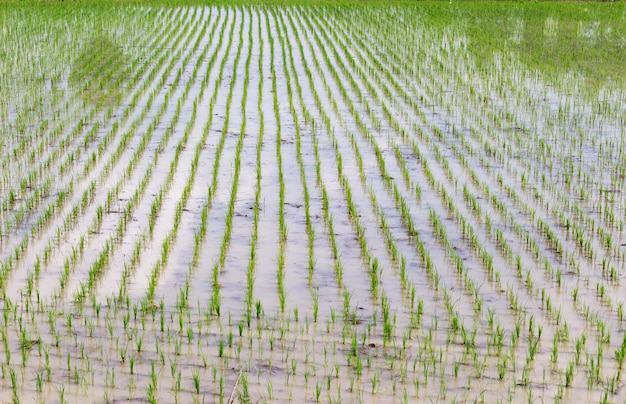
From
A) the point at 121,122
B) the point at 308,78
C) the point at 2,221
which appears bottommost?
the point at 2,221

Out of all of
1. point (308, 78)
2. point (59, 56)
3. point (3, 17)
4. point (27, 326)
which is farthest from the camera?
point (3, 17)

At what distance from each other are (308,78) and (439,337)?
774cm

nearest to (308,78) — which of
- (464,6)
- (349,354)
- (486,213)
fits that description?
(486,213)

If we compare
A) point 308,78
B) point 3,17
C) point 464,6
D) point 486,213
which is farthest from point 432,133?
point 464,6

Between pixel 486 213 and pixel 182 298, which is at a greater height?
pixel 486 213

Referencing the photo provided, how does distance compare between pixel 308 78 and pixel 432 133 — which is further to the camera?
pixel 308 78

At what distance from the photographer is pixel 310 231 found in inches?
227

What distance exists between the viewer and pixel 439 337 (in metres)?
4.27

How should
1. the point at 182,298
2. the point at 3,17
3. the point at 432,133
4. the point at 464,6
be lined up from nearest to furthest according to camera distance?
the point at 182,298 < the point at 432,133 < the point at 3,17 < the point at 464,6

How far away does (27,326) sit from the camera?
14.2 feet

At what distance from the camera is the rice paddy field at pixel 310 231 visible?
3943 mm

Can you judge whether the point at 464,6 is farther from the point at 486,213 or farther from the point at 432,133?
the point at 486,213

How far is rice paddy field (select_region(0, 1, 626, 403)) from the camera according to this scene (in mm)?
3943

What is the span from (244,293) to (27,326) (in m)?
1.09
